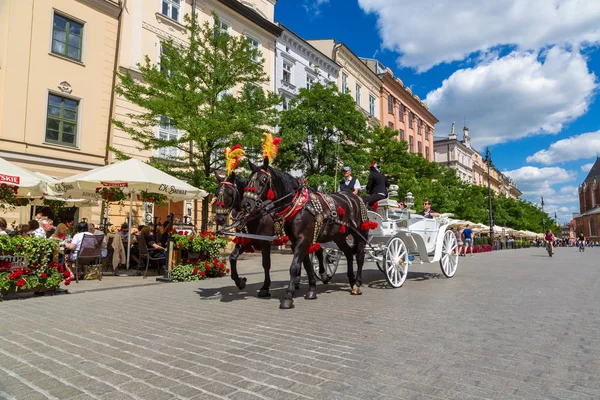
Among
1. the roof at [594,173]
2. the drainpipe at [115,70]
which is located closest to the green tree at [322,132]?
the drainpipe at [115,70]

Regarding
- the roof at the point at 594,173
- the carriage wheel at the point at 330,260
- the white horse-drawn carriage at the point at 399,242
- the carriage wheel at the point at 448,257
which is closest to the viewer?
the white horse-drawn carriage at the point at 399,242

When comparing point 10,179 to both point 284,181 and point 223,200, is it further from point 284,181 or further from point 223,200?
point 284,181

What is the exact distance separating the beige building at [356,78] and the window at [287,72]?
5.15 metres

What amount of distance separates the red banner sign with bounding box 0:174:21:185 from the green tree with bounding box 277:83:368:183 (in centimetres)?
1387

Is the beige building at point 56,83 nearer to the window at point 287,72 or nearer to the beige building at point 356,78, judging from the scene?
the window at point 287,72

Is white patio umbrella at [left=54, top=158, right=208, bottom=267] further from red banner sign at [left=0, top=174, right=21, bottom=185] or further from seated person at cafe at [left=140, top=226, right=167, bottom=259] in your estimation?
seated person at cafe at [left=140, top=226, right=167, bottom=259]

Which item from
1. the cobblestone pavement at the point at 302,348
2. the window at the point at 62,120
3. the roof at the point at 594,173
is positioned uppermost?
the roof at the point at 594,173

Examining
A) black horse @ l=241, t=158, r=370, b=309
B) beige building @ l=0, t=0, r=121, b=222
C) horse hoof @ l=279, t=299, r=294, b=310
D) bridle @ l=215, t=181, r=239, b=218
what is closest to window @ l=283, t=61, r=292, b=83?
beige building @ l=0, t=0, r=121, b=222

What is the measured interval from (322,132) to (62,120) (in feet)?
42.6

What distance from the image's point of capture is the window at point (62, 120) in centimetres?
1717

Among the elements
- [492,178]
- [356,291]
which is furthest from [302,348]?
[492,178]

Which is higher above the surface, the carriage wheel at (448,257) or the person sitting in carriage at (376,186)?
the person sitting in carriage at (376,186)

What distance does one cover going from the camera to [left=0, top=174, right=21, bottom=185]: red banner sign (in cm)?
950

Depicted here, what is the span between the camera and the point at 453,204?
33.9m
